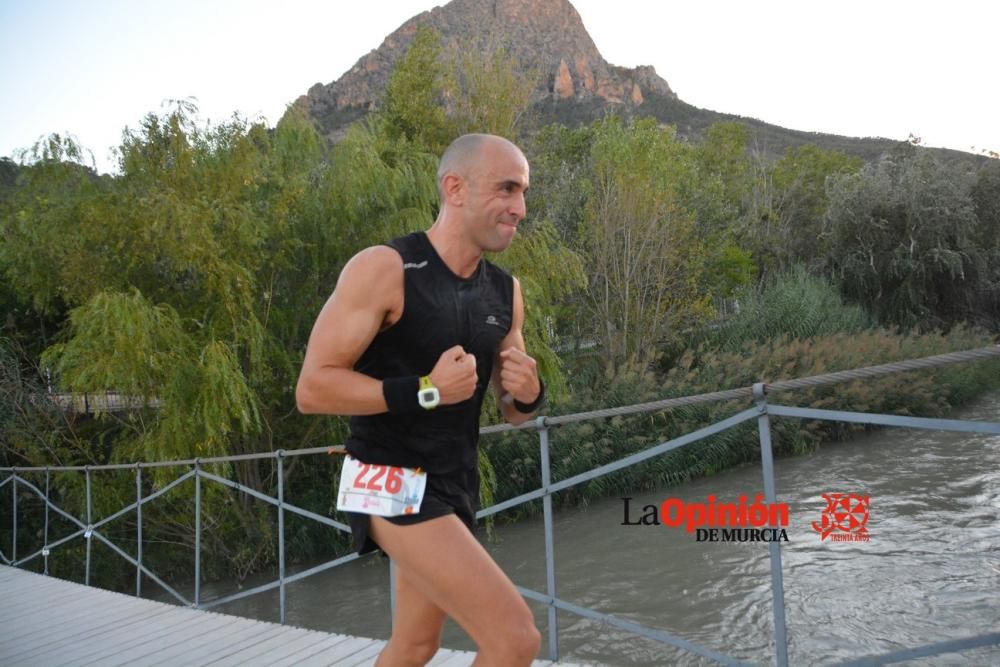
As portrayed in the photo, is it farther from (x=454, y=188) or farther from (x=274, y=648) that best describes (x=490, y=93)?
(x=454, y=188)

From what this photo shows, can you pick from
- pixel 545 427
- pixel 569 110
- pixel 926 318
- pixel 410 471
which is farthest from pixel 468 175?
pixel 569 110

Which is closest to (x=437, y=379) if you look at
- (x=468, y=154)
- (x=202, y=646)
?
(x=468, y=154)

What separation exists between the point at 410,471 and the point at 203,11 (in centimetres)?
1054

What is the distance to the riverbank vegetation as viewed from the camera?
333 inches

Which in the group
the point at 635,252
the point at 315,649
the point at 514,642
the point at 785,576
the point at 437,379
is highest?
the point at 635,252

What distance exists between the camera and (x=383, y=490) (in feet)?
5.49

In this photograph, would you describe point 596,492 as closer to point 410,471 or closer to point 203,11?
point 203,11

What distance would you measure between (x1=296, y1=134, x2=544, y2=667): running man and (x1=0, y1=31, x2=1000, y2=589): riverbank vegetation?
6765 mm

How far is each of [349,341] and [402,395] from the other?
0.16m

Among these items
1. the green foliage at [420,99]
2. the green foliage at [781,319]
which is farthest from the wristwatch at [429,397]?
the green foliage at [781,319]

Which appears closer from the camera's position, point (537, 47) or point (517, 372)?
point (517, 372)

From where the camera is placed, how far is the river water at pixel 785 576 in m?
7.21

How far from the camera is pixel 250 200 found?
31.1ft

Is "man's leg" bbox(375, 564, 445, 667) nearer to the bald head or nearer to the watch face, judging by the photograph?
the watch face
